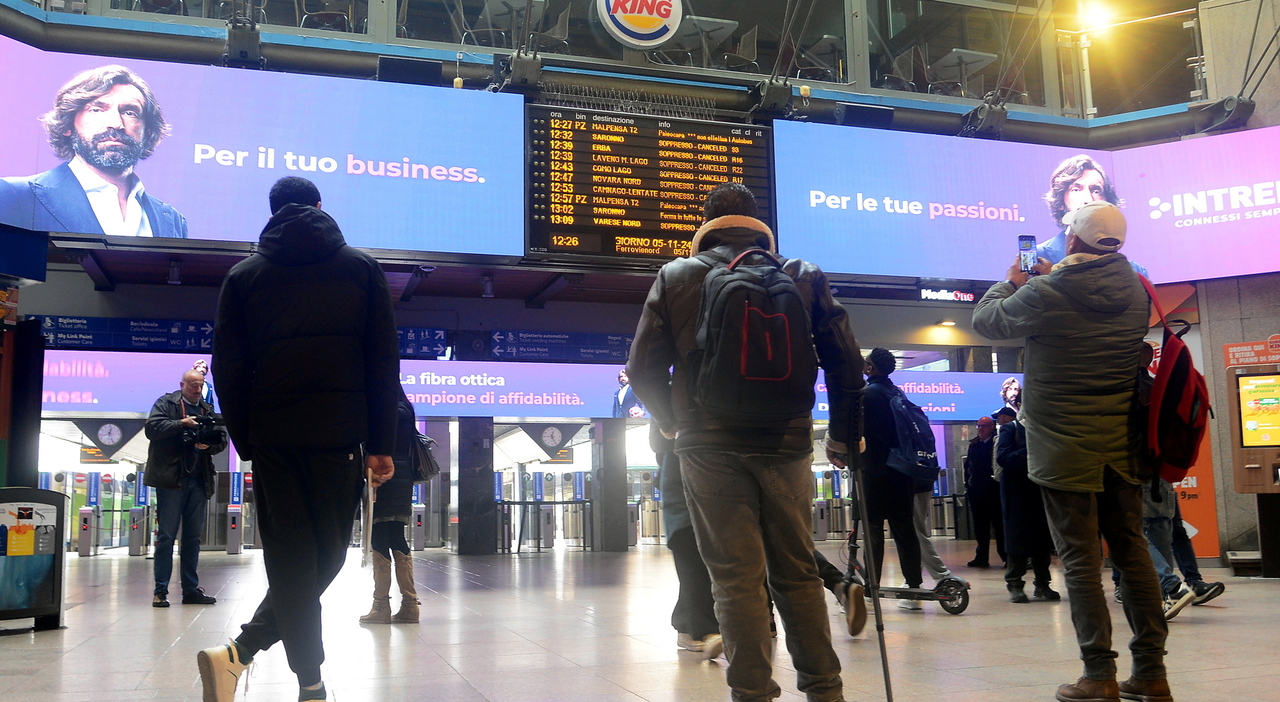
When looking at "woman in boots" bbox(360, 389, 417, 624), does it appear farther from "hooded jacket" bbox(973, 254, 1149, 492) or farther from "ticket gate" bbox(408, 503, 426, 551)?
"ticket gate" bbox(408, 503, 426, 551)

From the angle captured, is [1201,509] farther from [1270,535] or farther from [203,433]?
[203,433]

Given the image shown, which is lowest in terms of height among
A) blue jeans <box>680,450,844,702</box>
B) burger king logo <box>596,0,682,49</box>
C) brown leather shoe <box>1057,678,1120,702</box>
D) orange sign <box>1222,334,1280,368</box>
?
brown leather shoe <box>1057,678,1120,702</box>

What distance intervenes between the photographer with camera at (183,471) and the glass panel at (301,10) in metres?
5.26

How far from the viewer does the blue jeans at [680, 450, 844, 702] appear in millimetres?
2766

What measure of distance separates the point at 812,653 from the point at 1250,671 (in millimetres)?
2151

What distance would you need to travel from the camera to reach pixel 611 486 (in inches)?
580

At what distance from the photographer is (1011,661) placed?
13.9 ft

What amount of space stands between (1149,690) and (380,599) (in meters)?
4.23

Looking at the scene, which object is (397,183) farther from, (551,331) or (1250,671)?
(1250,671)

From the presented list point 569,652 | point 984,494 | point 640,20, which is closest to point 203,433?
point 569,652

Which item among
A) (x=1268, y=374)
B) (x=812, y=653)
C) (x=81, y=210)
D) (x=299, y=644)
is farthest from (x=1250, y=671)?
(x=81, y=210)

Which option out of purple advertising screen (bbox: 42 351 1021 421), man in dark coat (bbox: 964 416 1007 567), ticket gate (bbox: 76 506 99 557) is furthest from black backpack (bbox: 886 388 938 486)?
ticket gate (bbox: 76 506 99 557)

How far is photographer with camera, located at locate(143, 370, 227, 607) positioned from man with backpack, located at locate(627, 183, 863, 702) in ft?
17.6

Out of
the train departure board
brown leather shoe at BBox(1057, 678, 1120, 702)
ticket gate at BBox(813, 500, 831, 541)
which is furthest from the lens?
ticket gate at BBox(813, 500, 831, 541)
